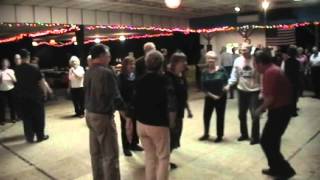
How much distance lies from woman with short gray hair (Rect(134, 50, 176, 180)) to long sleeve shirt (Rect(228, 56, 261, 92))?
9.83ft

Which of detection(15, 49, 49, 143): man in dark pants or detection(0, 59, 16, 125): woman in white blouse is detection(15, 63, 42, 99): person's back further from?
detection(0, 59, 16, 125): woman in white blouse

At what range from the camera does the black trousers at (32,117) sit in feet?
27.9

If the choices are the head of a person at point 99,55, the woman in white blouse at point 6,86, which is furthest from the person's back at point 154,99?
the woman in white blouse at point 6,86

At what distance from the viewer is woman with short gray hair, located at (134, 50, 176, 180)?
4.45 metres

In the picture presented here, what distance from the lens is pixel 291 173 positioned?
18.1 feet

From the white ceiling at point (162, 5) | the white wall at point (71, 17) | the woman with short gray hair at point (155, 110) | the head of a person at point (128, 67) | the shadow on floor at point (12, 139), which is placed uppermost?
the white ceiling at point (162, 5)

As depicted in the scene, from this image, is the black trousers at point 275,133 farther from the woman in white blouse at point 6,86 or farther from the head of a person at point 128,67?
the woman in white blouse at point 6,86

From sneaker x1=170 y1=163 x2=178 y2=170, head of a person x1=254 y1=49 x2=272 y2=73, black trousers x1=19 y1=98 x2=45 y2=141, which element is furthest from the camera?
black trousers x1=19 y1=98 x2=45 y2=141

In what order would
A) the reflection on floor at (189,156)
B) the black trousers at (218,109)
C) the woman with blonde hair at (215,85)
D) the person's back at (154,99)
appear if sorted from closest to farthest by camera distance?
the person's back at (154,99), the reflection on floor at (189,156), the woman with blonde hair at (215,85), the black trousers at (218,109)

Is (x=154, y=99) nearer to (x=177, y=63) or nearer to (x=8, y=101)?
(x=177, y=63)

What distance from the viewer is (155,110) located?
4449 mm

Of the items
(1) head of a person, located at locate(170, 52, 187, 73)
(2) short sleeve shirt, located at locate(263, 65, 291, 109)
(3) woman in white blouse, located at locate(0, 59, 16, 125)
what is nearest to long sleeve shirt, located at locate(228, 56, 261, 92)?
(1) head of a person, located at locate(170, 52, 187, 73)

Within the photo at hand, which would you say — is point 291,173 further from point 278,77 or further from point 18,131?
point 18,131

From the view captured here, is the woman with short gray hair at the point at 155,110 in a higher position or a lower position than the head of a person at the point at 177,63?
lower
